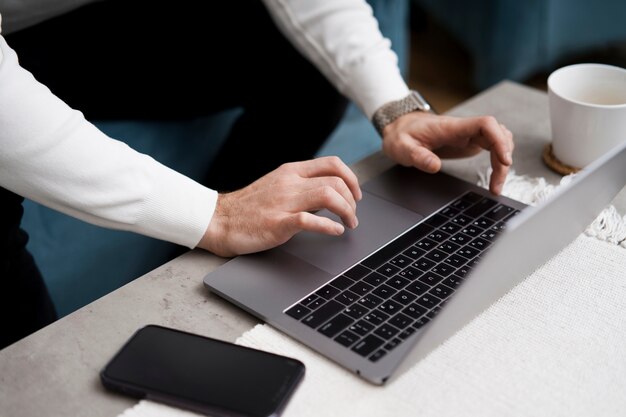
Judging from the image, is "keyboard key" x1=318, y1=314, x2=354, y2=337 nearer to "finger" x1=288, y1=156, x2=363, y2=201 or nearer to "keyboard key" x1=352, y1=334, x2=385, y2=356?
"keyboard key" x1=352, y1=334, x2=385, y2=356

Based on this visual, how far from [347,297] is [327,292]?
0.02 m

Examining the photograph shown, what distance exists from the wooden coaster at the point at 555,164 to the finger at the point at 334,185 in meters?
0.28

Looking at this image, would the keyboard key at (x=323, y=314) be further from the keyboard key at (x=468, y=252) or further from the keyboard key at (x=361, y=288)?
the keyboard key at (x=468, y=252)

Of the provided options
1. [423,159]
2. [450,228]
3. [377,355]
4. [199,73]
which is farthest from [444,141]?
[199,73]

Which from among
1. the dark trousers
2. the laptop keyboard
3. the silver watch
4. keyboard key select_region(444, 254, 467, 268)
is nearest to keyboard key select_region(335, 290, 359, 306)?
the laptop keyboard

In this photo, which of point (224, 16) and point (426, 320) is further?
point (224, 16)

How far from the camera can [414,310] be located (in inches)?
24.3

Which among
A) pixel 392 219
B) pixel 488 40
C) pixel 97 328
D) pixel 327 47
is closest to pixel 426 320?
pixel 392 219

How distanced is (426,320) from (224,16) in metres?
0.74

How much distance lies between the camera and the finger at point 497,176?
0.79 meters

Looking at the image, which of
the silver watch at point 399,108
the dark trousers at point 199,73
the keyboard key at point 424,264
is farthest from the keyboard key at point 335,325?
the dark trousers at point 199,73

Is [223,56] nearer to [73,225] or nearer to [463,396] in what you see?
[73,225]

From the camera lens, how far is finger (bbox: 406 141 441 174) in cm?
82

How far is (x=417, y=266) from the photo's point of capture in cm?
68
